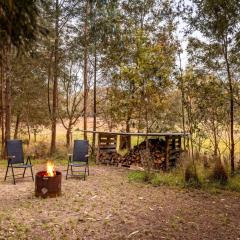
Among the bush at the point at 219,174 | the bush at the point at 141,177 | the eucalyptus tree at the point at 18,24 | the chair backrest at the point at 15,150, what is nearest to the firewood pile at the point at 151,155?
the bush at the point at 141,177

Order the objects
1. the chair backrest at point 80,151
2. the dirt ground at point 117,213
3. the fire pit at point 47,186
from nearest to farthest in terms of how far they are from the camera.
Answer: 1. the dirt ground at point 117,213
2. the fire pit at point 47,186
3. the chair backrest at point 80,151

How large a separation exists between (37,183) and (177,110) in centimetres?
795

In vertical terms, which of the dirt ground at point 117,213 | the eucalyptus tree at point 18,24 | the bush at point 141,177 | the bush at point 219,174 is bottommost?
the dirt ground at point 117,213

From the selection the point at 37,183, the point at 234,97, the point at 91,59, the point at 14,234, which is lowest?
the point at 14,234

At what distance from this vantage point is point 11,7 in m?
3.28

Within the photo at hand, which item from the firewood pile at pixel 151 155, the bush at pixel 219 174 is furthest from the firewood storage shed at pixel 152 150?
the bush at pixel 219 174

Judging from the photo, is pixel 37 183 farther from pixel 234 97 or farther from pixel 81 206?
pixel 234 97

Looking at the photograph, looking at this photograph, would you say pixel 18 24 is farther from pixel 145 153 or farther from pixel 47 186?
pixel 145 153

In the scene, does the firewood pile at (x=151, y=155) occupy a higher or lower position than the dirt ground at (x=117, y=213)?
higher

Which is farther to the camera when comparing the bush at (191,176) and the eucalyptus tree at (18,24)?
the bush at (191,176)

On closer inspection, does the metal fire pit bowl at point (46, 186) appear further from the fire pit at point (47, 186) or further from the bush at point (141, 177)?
the bush at point (141, 177)

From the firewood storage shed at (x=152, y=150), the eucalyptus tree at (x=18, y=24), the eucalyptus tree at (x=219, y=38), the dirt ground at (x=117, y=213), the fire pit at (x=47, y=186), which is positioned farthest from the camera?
the firewood storage shed at (x=152, y=150)

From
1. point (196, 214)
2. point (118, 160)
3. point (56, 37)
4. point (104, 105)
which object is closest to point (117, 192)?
point (196, 214)

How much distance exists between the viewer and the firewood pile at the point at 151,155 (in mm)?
9586
